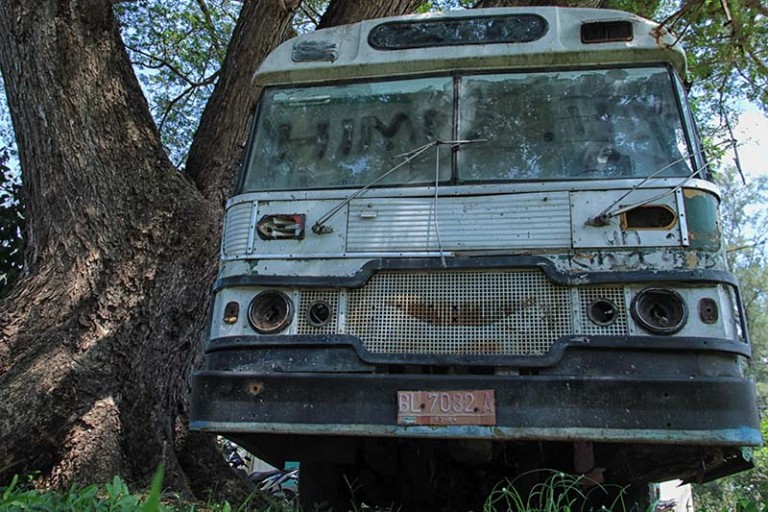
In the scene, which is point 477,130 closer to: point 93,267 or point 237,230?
point 237,230

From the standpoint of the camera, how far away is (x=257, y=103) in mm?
4457

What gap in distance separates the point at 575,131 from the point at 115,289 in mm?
3132

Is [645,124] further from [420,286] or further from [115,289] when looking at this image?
[115,289]

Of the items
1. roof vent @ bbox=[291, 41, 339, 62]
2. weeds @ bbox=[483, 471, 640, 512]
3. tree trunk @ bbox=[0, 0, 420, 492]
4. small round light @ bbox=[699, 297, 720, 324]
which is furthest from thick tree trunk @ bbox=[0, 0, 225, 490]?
small round light @ bbox=[699, 297, 720, 324]

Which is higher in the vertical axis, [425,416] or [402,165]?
[402,165]

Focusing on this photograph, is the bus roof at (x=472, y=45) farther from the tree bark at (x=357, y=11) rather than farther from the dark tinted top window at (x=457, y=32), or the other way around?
the tree bark at (x=357, y=11)

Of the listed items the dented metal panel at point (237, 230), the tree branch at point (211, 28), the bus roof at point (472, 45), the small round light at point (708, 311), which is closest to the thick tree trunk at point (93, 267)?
the dented metal panel at point (237, 230)

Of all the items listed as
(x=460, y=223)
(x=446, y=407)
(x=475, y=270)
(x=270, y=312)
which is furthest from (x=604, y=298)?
(x=270, y=312)

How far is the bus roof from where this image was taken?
13.4 ft

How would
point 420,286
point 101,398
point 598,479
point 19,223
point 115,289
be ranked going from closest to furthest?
1. point 420,286
2. point 598,479
3. point 101,398
4. point 115,289
5. point 19,223

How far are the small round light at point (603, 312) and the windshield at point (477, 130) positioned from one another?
2.25 feet

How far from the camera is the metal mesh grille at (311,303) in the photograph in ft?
11.8

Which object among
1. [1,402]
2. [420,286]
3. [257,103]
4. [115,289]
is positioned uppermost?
[257,103]

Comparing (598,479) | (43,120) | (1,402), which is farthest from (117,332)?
(598,479)
